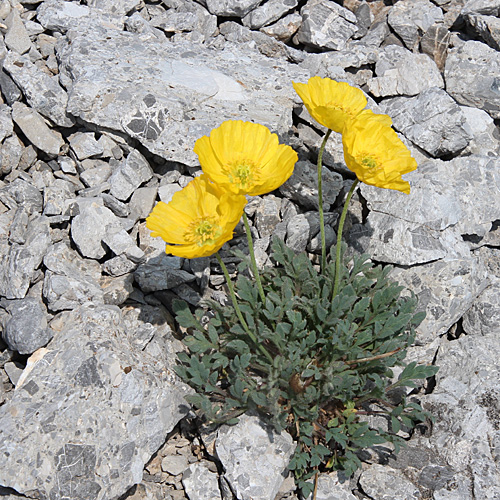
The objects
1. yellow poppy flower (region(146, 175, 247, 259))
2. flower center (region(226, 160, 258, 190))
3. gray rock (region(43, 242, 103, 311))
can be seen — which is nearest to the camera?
yellow poppy flower (region(146, 175, 247, 259))

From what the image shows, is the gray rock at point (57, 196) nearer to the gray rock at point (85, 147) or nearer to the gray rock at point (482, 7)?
the gray rock at point (85, 147)

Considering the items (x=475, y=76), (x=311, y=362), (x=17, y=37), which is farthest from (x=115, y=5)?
(x=311, y=362)

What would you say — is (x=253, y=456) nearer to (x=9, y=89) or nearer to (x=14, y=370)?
(x=14, y=370)

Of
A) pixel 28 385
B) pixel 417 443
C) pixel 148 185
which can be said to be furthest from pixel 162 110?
pixel 417 443

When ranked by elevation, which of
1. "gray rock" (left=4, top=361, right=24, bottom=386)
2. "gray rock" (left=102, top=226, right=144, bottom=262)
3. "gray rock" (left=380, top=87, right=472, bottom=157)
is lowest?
"gray rock" (left=4, top=361, right=24, bottom=386)

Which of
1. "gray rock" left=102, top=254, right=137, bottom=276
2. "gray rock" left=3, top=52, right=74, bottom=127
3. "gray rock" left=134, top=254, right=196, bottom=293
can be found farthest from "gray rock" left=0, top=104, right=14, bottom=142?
"gray rock" left=134, top=254, right=196, bottom=293

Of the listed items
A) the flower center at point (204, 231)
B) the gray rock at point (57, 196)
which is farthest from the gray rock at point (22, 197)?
the flower center at point (204, 231)

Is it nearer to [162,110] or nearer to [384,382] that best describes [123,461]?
[384,382]

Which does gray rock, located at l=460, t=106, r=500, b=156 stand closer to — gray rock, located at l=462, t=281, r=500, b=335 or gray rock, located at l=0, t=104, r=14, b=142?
gray rock, located at l=462, t=281, r=500, b=335
